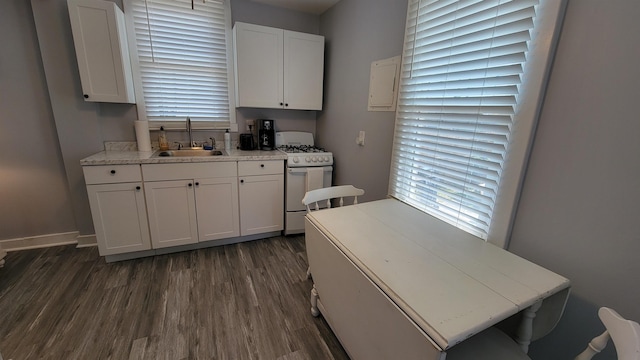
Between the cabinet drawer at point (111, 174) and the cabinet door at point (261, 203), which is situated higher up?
the cabinet drawer at point (111, 174)

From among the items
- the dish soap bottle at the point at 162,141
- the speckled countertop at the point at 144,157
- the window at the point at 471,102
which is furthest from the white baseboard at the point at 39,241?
the window at the point at 471,102

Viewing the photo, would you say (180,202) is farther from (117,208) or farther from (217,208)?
(117,208)

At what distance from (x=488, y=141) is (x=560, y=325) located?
923 mm

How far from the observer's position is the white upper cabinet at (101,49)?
217cm

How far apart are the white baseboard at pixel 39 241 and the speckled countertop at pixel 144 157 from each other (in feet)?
3.38

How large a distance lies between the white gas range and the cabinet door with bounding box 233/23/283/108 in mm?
675

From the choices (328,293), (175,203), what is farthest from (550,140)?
(175,203)

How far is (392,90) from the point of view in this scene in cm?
210

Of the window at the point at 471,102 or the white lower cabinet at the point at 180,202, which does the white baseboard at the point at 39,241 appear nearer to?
the white lower cabinet at the point at 180,202

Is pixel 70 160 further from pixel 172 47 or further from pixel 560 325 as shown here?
pixel 560 325

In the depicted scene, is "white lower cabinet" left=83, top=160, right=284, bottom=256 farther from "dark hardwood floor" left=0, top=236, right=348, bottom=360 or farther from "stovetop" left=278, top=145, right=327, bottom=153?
"stovetop" left=278, top=145, right=327, bottom=153

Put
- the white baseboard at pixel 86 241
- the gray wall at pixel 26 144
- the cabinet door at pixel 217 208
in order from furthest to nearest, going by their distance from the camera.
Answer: the white baseboard at pixel 86 241 < the cabinet door at pixel 217 208 < the gray wall at pixel 26 144

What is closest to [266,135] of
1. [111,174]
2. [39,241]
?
[111,174]

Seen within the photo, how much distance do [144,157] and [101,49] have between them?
1008mm
